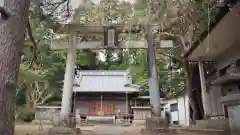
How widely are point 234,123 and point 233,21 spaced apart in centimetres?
356

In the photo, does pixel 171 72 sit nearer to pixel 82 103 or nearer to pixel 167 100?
pixel 167 100

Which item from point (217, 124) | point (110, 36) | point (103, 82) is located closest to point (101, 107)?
point (103, 82)

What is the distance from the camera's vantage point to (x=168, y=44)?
10555mm

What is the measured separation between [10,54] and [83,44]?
7472 millimetres

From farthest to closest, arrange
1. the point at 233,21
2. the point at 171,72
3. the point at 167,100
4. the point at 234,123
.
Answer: the point at 167,100, the point at 171,72, the point at 233,21, the point at 234,123

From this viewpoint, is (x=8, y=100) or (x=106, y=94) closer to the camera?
(x=8, y=100)

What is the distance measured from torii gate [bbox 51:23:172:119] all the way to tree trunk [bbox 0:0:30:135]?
584cm

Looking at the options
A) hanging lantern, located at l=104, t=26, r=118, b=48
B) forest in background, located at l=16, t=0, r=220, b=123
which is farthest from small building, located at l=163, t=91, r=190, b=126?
hanging lantern, located at l=104, t=26, r=118, b=48

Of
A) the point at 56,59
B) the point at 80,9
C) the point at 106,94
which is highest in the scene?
the point at 56,59

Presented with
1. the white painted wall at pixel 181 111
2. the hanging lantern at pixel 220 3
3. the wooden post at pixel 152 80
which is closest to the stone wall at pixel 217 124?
the wooden post at pixel 152 80

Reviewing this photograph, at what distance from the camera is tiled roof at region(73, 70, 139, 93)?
68.8 feet

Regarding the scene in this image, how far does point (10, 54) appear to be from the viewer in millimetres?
2584

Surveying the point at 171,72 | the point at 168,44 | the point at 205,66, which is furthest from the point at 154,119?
the point at 171,72

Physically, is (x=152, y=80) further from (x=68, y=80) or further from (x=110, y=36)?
(x=68, y=80)
